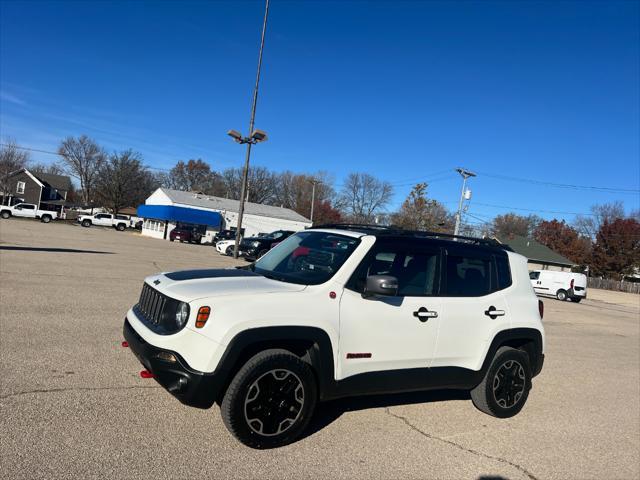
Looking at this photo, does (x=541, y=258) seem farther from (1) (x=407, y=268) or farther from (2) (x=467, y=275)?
(1) (x=407, y=268)

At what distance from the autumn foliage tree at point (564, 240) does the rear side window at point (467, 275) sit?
78.3 m

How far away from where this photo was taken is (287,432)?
12.5ft

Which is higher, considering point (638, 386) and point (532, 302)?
point (532, 302)

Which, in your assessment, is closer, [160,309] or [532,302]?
[160,309]

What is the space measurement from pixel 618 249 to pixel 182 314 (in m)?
78.8

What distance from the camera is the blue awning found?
152 feet

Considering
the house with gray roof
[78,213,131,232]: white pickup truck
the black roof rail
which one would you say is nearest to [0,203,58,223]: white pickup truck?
[78,213,131,232]: white pickup truck

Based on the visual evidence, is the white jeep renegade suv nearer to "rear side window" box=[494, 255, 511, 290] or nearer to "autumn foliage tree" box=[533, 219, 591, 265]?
"rear side window" box=[494, 255, 511, 290]

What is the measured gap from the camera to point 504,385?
5.21 metres

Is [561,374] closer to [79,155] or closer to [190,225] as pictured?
[190,225]

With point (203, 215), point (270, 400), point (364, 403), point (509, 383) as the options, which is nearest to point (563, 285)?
point (509, 383)

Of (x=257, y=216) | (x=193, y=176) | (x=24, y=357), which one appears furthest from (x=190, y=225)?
(x=193, y=176)

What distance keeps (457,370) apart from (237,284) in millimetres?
2412

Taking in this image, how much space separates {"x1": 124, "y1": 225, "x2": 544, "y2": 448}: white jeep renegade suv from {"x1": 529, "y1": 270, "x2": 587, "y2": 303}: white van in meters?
27.0
